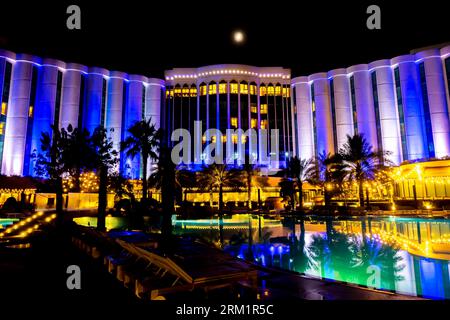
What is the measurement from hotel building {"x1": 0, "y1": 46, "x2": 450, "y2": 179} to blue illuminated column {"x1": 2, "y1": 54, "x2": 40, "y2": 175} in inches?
5.9

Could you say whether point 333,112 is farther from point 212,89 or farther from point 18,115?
point 18,115

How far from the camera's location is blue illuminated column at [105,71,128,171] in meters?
59.7

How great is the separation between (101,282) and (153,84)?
213 ft

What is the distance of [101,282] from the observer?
6730 millimetres

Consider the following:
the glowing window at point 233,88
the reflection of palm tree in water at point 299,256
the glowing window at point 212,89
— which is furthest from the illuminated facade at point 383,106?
the reflection of palm tree in water at point 299,256

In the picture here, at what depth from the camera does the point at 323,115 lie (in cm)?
5994

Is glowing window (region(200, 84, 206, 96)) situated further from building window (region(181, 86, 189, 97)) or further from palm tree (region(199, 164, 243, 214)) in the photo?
palm tree (region(199, 164, 243, 214))

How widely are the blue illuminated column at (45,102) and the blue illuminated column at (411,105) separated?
6429cm

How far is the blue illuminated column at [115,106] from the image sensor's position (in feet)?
196

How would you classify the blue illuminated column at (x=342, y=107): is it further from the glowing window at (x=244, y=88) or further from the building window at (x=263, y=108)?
the glowing window at (x=244, y=88)

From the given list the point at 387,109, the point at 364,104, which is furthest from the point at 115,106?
the point at 387,109

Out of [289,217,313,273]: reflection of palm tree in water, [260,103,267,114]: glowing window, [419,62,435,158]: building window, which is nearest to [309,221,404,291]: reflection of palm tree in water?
[289,217,313,273]: reflection of palm tree in water
